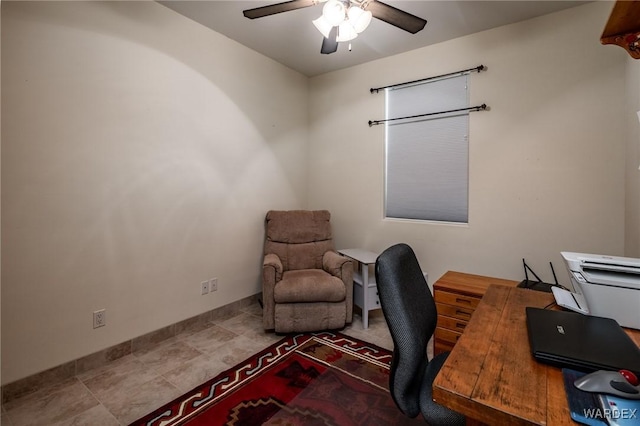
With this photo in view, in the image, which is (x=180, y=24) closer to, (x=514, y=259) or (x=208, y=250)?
(x=208, y=250)

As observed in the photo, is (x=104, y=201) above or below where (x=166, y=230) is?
above

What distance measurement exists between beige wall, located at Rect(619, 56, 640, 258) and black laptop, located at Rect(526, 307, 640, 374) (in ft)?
4.14

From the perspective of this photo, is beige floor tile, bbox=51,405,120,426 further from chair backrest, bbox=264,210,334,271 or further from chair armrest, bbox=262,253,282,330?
chair backrest, bbox=264,210,334,271

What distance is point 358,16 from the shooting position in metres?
1.79

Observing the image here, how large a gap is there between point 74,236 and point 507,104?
3.56 m

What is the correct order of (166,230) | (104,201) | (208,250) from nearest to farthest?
(104,201)
(166,230)
(208,250)

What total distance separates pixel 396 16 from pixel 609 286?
5.78 ft

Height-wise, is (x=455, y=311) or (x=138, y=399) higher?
(x=455, y=311)

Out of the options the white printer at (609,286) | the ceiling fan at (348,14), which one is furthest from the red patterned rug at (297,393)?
the ceiling fan at (348,14)

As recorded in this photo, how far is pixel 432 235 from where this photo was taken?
3.05 metres

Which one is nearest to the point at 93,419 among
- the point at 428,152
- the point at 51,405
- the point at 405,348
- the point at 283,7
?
the point at 51,405

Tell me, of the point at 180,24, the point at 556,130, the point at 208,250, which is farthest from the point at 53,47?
the point at 556,130

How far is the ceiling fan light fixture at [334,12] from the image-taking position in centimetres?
170

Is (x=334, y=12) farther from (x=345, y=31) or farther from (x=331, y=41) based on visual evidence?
(x=331, y=41)
